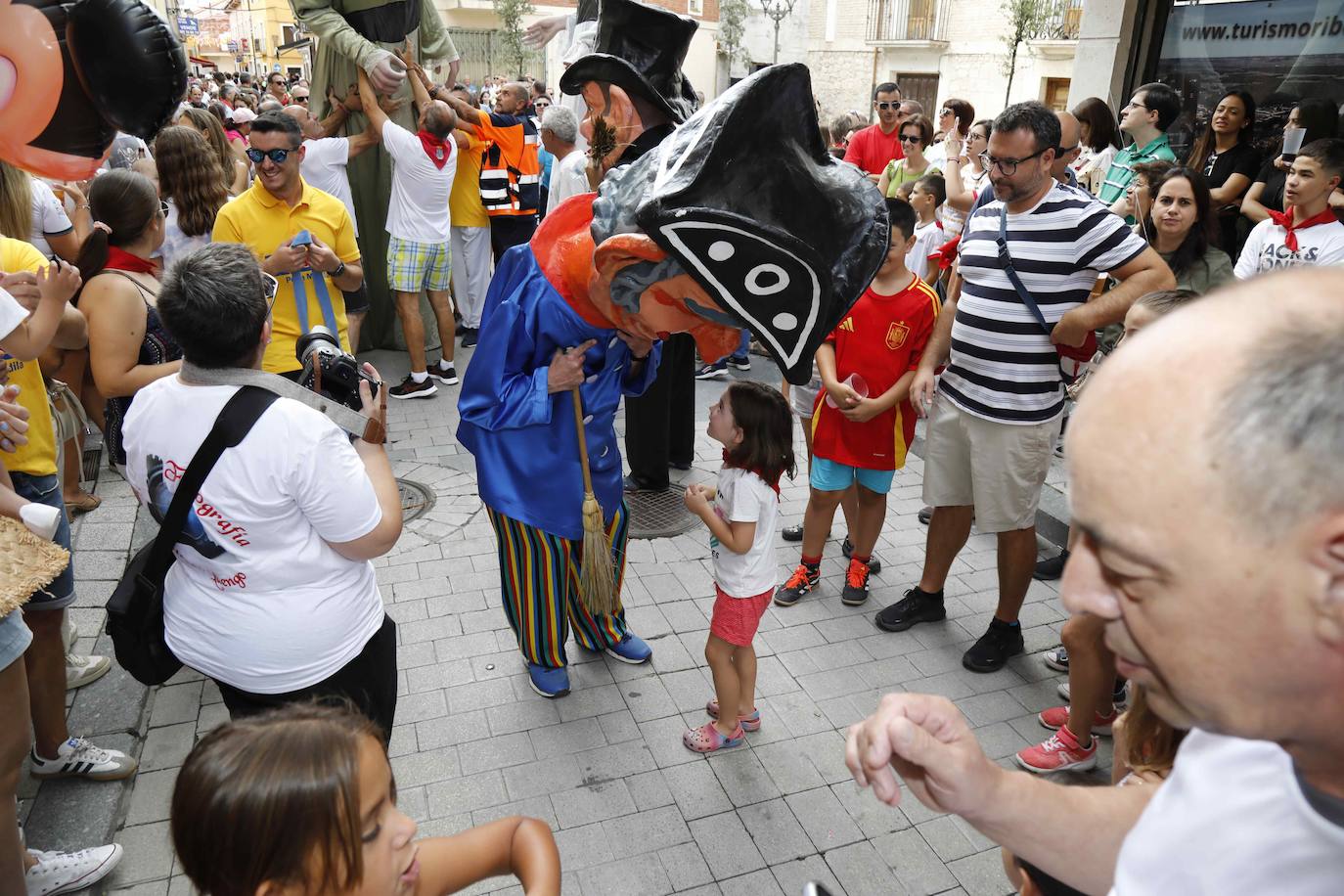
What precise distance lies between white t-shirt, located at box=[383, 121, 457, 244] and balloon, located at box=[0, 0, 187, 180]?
4834 mm

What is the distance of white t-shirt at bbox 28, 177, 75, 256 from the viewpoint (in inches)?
176

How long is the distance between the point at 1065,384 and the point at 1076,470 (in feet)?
10.5

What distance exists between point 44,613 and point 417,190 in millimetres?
4743

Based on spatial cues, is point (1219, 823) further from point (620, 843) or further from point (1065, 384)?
point (1065, 384)

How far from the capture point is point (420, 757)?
130 inches

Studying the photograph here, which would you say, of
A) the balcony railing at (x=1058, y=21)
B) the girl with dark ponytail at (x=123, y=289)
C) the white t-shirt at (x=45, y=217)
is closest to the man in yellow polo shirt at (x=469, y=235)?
the white t-shirt at (x=45, y=217)

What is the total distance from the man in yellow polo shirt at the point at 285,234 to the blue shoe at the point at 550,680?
2.17m

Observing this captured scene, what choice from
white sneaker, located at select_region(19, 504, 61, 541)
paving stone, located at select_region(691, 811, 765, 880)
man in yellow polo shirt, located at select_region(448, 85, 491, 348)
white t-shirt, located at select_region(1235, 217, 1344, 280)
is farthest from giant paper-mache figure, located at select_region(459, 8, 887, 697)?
man in yellow polo shirt, located at select_region(448, 85, 491, 348)

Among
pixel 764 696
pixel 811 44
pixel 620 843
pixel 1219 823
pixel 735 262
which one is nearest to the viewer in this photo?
pixel 1219 823

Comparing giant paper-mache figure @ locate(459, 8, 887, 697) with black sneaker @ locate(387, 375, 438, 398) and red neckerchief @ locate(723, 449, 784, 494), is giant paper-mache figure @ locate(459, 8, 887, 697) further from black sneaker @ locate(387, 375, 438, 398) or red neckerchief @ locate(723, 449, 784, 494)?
black sneaker @ locate(387, 375, 438, 398)

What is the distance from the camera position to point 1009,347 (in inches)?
146

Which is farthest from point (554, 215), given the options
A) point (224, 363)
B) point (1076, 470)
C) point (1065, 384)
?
point (1076, 470)

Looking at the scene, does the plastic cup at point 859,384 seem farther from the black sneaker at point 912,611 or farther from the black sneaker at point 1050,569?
the black sneaker at point 1050,569

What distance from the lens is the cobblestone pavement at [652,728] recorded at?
287 centimetres
